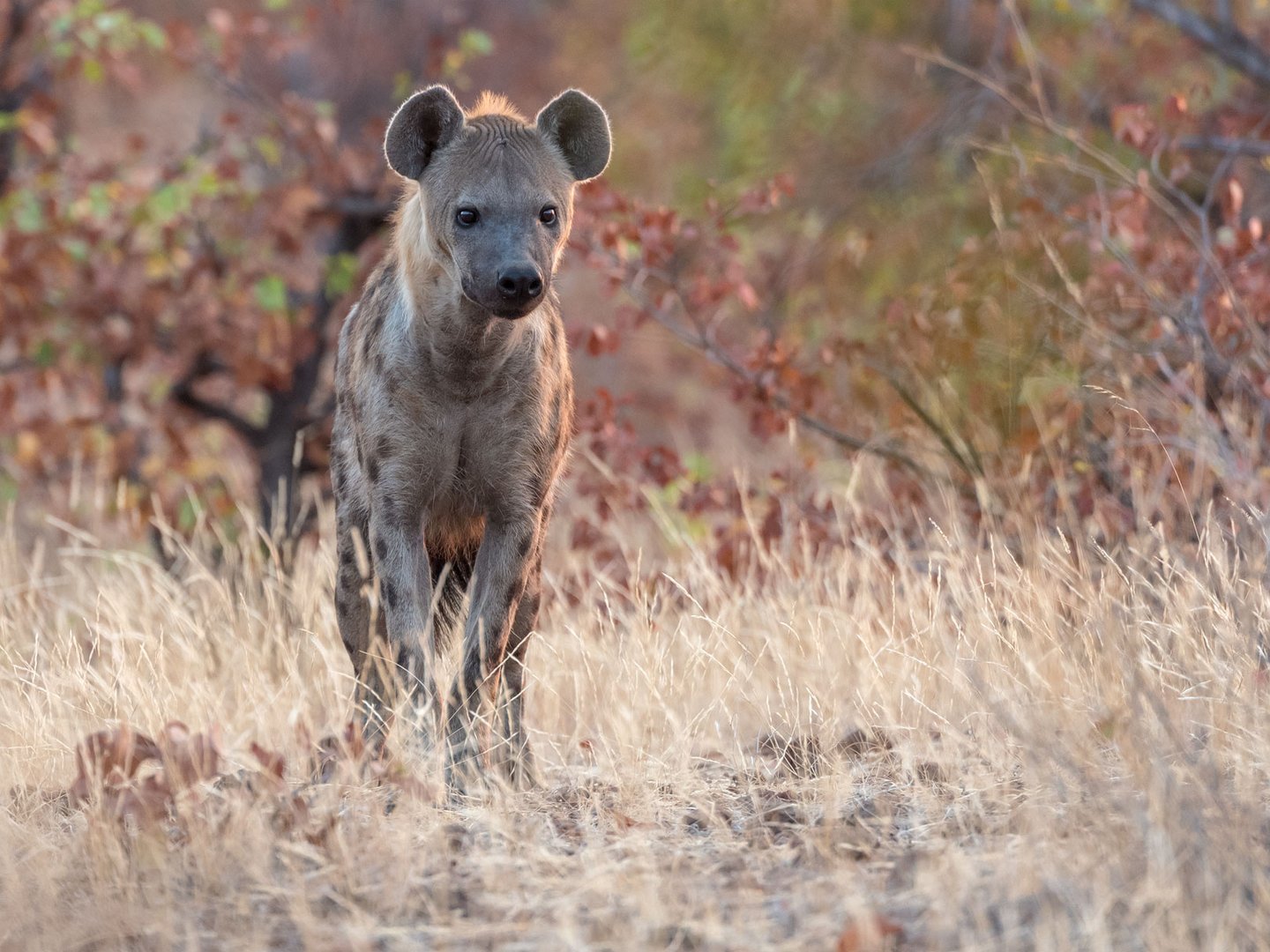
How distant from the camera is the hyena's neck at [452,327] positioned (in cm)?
456

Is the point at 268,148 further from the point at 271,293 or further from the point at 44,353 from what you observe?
the point at 44,353

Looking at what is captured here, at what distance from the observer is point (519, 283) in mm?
4273

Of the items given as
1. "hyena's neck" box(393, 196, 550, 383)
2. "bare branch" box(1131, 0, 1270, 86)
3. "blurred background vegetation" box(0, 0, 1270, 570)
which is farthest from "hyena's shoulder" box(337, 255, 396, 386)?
"bare branch" box(1131, 0, 1270, 86)

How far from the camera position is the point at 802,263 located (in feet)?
30.6

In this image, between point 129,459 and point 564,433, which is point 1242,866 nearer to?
point 564,433

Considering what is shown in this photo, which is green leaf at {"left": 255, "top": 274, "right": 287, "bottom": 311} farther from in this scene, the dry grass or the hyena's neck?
the hyena's neck

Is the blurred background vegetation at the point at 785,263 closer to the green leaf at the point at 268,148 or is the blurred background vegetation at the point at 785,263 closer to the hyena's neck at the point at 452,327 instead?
the green leaf at the point at 268,148

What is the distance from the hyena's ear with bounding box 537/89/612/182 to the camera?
488cm

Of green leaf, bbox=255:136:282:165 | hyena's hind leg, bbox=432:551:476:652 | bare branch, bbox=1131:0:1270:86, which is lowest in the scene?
hyena's hind leg, bbox=432:551:476:652

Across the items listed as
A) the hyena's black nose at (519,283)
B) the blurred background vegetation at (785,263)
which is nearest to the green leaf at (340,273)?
the blurred background vegetation at (785,263)

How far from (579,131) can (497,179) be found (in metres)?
0.50

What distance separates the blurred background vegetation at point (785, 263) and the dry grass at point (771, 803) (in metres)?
0.79

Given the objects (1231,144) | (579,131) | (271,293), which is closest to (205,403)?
(271,293)

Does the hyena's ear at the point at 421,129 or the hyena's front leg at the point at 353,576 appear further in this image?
the hyena's front leg at the point at 353,576
